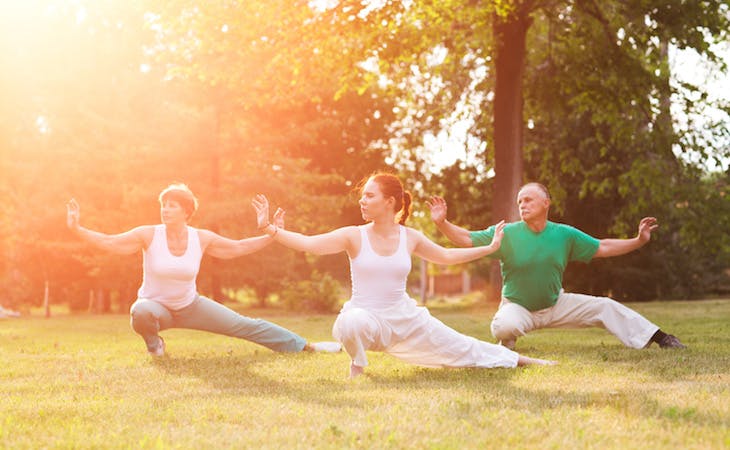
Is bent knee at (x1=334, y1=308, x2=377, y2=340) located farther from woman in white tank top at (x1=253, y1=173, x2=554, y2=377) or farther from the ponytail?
the ponytail

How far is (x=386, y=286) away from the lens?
24.8 feet

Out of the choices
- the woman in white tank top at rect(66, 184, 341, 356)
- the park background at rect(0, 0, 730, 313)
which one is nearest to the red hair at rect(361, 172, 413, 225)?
the woman in white tank top at rect(66, 184, 341, 356)

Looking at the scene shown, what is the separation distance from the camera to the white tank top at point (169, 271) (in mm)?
9297

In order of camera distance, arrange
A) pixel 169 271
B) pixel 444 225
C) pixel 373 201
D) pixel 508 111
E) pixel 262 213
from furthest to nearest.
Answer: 1. pixel 508 111
2. pixel 169 271
3. pixel 444 225
4. pixel 373 201
5. pixel 262 213

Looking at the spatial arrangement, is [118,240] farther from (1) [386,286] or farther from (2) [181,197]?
(1) [386,286]

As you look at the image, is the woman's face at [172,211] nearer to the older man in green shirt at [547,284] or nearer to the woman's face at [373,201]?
the woman's face at [373,201]

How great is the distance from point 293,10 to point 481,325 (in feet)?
27.1

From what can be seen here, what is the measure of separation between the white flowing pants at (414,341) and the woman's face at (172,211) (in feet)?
8.30

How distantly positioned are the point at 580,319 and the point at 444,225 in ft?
6.48

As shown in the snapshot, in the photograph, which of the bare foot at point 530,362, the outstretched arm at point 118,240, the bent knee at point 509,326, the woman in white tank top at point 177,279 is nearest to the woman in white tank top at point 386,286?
the bare foot at point 530,362

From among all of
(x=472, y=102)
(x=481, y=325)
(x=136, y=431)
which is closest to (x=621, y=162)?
(x=472, y=102)

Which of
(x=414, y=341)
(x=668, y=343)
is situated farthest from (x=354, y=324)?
(x=668, y=343)

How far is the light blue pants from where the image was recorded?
9.45m

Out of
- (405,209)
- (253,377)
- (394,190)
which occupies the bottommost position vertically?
(253,377)
